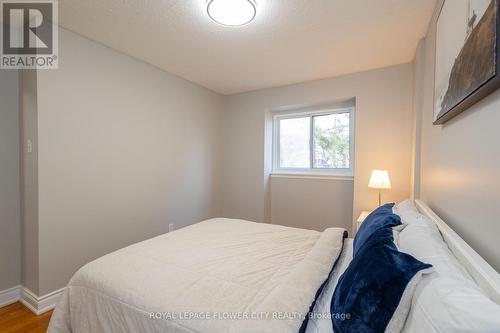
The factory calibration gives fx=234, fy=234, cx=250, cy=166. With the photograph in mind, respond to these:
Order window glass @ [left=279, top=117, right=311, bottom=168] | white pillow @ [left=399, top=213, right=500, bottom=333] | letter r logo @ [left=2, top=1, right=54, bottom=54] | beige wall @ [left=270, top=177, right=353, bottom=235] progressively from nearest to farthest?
white pillow @ [left=399, top=213, right=500, bottom=333], letter r logo @ [left=2, top=1, right=54, bottom=54], beige wall @ [left=270, top=177, right=353, bottom=235], window glass @ [left=279, top=117, right=311, bottom=168]

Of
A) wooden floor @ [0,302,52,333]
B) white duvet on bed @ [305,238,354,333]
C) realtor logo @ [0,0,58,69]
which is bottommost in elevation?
wooden floor @ [0,302,52,333]

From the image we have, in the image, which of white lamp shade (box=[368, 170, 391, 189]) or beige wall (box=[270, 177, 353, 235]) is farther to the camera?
beige wall (box=[270, 177, 353, 235])

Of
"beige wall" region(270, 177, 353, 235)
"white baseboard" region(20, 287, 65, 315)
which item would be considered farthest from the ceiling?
"white baseboard" region(20, 287, 65, 315)

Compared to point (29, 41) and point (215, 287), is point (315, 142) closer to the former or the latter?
point (215, 287)

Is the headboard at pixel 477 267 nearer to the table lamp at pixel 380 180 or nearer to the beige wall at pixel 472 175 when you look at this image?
the beige wall at pixel 472 175

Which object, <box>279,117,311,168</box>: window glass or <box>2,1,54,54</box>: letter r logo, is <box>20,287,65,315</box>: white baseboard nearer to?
<box>2,1,54,54</box>: letter r logo

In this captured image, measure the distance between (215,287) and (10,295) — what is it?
2.21 m

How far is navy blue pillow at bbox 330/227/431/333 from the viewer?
0.71 metres

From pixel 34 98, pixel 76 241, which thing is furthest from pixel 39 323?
pixel 34 98

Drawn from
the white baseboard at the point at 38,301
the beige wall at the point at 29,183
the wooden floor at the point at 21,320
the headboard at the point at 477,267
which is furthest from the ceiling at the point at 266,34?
the wooden floor at the point at 21,320

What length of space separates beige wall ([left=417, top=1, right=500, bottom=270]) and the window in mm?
1634

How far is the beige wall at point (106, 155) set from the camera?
197 centimetres

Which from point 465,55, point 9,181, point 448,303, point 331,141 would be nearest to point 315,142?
point 331,141

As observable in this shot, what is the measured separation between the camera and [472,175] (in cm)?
99
